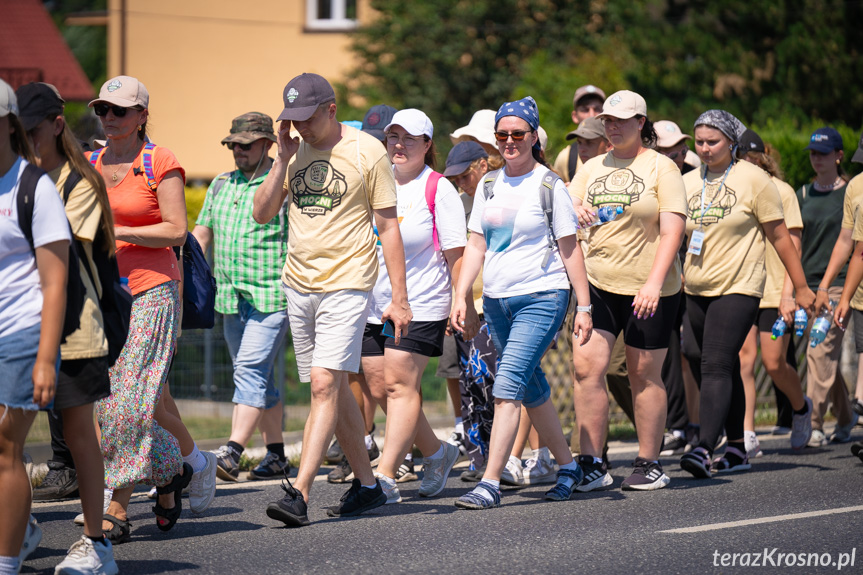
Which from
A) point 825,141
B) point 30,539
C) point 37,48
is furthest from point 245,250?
point 37,48

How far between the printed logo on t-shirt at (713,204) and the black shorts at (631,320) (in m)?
0.83

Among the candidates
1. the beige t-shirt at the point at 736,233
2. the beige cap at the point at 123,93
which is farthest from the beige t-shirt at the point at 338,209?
the beige t-shirt at the point at 736,233

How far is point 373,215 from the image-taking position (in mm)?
5941

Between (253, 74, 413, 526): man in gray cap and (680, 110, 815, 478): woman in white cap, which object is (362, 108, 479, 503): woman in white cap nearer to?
(253, 74, 413, 526): man in gray cap

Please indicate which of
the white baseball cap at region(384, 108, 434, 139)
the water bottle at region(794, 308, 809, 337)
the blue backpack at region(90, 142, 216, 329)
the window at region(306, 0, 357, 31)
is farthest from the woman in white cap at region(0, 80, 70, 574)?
the window at region(306, 0, 357, 31)

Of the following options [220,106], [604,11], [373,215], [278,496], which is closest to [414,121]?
[373,215]

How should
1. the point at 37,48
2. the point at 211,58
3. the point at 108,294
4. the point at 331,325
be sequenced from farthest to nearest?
the point at 211,58, the point at 37,48, the point at 331,325, the point at 108,294

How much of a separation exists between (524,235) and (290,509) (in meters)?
1.89

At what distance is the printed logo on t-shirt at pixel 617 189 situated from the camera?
6.64m

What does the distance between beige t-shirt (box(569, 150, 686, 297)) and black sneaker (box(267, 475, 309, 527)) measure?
228 cm

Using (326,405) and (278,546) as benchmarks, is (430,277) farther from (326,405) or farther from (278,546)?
(278,546)

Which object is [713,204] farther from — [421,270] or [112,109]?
[112,109]

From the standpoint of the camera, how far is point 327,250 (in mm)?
5664

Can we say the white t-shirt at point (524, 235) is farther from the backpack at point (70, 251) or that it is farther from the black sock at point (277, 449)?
the backpack at point (70, 251)
